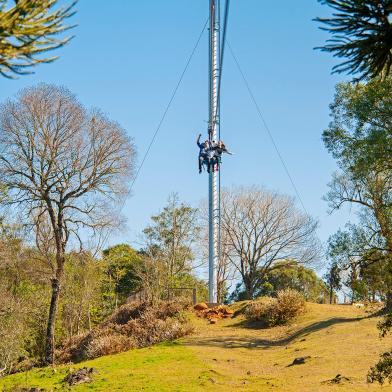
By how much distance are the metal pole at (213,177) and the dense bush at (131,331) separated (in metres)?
2.68

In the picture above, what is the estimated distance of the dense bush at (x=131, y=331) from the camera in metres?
21.3

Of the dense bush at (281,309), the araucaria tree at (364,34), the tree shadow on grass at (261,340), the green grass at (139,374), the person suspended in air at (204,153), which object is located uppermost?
the person suspended in air at (204,153)

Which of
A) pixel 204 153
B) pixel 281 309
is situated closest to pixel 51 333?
pixel 281 309

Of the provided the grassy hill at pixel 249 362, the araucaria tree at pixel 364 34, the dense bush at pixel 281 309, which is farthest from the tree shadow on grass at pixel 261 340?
the araucaria tree at pixel 364 34

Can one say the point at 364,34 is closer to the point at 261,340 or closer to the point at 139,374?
the point at 139,374

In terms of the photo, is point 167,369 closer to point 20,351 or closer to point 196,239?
point 20,351

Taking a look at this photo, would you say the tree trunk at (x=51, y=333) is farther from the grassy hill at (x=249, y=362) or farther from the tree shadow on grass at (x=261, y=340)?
the tree shadow on grass at (x=261, y=340)

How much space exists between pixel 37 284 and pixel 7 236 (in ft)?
11.3

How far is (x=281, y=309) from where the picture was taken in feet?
78.6

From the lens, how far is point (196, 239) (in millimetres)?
38406

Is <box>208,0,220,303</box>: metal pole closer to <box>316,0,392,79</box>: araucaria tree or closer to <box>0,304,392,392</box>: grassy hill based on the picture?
<box>0,304,392,392</box>: grassy hill

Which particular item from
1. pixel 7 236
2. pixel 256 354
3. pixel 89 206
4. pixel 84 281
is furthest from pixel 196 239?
pixel 256 354

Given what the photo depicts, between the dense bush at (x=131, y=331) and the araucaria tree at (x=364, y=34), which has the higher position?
the araucaria tree at (x=364, y=34)

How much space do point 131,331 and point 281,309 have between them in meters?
6.00
